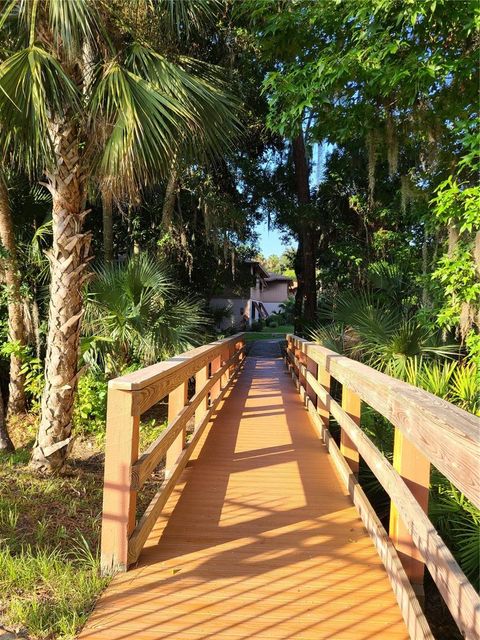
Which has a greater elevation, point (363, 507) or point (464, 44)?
point (464, 44)

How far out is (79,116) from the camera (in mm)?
5141

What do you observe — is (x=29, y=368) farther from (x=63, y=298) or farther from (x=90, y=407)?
(x=63, y=298)

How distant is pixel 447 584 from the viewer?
5.27 feet

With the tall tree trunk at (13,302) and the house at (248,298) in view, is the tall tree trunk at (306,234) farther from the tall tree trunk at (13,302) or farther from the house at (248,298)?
the tall tree trunk at (13,302)

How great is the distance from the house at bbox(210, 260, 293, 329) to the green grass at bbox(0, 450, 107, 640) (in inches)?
437

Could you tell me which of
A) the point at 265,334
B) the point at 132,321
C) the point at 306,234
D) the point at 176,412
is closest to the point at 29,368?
the point at 132,321

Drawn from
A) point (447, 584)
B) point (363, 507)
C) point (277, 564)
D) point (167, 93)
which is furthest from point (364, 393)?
point (167, 93)

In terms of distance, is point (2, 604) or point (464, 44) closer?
point (2, 604)

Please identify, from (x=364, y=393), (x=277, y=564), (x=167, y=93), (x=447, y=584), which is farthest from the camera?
(x=167, y=93)

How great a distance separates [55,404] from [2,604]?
337cm

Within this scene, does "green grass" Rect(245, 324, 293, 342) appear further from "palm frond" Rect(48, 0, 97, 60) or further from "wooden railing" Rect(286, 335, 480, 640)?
"wooden railing" Rect(286, 335, 480, 640)

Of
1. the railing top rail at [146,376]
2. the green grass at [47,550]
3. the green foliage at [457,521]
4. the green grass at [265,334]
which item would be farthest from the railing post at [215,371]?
the green grass at [265,334]

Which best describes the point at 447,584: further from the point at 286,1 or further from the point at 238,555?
the point at 286,1

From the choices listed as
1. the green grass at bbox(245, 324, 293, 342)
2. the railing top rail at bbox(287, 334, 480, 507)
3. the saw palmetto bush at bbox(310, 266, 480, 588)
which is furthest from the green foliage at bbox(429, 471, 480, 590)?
the green grass at bbox(245, 324, 293, 342)
